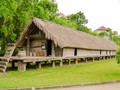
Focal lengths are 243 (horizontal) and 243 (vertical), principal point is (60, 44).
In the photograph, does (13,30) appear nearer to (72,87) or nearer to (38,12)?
(38,12)

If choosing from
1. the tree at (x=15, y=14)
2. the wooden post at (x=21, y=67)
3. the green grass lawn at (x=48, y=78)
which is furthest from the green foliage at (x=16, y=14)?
the green grass lawn at (x=48, y=78)

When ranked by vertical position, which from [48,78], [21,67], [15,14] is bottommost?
[48,78]

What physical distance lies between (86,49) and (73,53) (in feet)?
15.1

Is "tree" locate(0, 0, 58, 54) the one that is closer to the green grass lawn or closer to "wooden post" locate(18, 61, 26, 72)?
"wooden post" locate(18, 61, 26, 72)

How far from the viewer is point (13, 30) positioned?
35469 mm

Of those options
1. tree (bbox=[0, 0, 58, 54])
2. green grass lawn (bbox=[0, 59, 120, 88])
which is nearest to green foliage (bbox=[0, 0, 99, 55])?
tree (bbox=[0, 0, 58, 54])

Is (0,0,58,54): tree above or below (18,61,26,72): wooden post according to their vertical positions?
above

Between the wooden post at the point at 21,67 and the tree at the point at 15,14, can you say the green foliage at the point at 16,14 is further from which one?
the wooden post at the point at 21,67

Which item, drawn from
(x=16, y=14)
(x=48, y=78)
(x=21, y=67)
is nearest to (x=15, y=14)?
(x=16, y=14)

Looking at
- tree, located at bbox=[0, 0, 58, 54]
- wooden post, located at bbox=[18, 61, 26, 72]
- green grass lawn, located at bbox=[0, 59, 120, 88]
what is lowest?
green grass lawn, located at bbox=[0, 59, 120, 88]

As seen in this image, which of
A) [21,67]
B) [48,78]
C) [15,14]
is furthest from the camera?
[15,14]

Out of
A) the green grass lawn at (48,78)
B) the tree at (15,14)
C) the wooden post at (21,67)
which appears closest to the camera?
the green grass lawn at (48,78)

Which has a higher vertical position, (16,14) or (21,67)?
(16,14)

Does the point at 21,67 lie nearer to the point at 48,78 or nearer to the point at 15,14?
the point at 48,78
